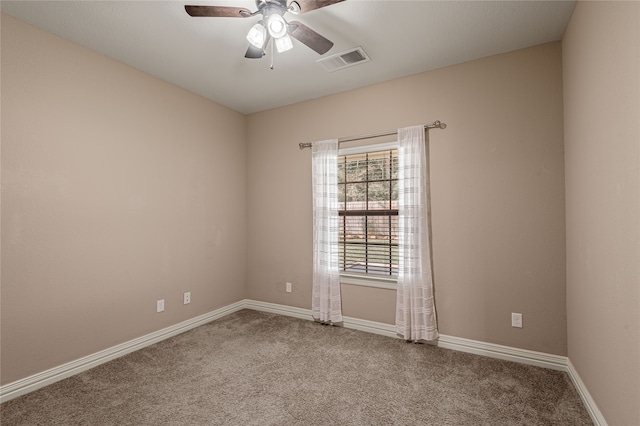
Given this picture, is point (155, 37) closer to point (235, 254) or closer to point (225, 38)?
point (225, 38)

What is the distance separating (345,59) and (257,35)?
115 cm

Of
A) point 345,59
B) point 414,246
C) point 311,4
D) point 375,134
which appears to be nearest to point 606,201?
point 414,246

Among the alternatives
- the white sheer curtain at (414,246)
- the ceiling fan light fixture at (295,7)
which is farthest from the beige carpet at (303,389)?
the ceiling fan light fixture at (295,7)

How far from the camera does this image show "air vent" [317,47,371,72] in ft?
8.85

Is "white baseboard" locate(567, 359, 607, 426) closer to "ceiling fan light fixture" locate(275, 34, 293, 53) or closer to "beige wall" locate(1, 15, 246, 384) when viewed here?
"ceiling fan light fixture" locate(275, 34, 293, 53)

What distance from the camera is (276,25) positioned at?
182cm

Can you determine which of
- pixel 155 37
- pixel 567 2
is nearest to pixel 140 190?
pixel 155 37

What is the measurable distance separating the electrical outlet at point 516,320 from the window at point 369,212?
1128 mm

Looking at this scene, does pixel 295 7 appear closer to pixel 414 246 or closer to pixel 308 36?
pixel 308 36

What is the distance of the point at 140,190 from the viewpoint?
Result: 303cm

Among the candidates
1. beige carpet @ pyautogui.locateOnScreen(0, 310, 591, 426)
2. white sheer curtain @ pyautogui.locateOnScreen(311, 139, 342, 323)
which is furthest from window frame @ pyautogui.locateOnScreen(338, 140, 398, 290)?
beige carpet @ pyautogui.locateOnScreen(0, 310, 591, 426)

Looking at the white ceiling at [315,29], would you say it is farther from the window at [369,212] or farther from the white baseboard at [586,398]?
the white baseboard at [586,398]

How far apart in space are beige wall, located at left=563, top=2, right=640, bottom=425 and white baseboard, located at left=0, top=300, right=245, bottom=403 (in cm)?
355

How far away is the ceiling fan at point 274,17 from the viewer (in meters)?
1.73
